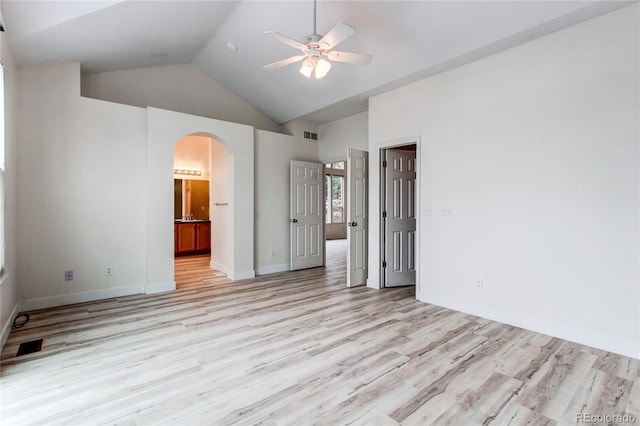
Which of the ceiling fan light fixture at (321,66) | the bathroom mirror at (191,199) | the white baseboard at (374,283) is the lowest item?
the white baseboard at (374,283)

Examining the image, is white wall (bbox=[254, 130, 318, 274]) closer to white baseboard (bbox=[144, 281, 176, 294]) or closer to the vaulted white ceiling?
the vaulted white ceiling

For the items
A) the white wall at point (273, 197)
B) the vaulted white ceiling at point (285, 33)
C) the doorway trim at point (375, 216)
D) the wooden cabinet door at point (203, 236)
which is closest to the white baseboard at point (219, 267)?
the white wall at point (273, 197)

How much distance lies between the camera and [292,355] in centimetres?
265

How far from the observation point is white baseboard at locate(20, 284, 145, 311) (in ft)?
12.4

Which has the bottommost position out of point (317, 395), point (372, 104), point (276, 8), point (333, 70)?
point (317, 395)

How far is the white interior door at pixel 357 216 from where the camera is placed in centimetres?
482

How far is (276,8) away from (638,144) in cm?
388

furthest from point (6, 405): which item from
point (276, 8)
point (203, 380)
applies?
point (276, 8)

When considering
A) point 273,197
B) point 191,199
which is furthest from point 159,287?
point 191,199

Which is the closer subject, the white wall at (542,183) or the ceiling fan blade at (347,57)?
the white wall at (542,183)

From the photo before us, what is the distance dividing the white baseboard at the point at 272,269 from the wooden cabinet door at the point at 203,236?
2.78 metres

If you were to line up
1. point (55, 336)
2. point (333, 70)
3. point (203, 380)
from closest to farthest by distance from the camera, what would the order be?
point (203, 380)
point (55, 336)
point (333, 70)

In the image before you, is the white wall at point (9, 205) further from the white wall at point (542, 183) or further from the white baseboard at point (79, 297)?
the white wall at point (542, 183)

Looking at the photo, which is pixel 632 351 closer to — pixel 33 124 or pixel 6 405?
pixel 6 405
